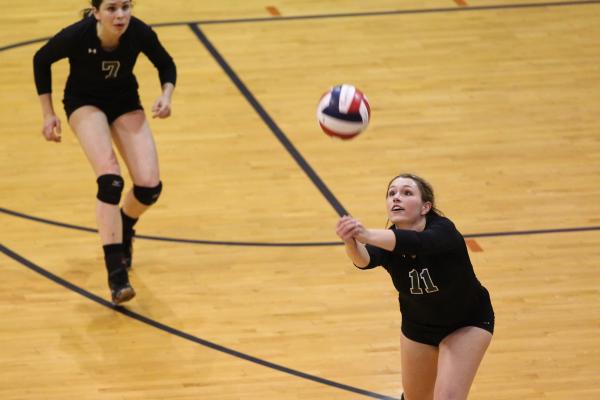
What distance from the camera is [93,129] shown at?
28.5 feet

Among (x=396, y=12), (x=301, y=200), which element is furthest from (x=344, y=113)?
(x=396, y=12)

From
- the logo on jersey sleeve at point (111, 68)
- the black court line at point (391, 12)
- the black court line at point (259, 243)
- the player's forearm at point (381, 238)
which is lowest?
the black court line at point (391, 12)

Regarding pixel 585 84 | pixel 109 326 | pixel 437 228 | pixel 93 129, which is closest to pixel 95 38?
pixel 93 129

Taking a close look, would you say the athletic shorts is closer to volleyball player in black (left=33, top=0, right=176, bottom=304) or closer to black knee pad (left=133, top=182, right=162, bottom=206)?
volleyball player in black (left=33, top=0, right=176, bottom=304)

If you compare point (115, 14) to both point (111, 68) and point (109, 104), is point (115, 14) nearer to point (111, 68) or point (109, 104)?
point (111, 68)

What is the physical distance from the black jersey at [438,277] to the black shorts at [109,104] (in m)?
2.80

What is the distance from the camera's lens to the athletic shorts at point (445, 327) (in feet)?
21.9

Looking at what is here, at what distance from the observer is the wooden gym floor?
8.13 metres

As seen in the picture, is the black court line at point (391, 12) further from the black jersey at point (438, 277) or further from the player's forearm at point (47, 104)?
the black jersey at point (438, 277)

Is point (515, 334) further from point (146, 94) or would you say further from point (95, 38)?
point (146, 94)

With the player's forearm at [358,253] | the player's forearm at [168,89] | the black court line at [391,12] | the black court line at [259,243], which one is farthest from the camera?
the black court line at [391,12]

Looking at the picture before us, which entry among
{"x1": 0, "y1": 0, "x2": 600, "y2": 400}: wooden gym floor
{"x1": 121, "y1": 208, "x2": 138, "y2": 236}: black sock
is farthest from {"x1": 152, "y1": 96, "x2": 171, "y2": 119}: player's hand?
{"x1": 0, "y1": 0, "x2": 600, "y2": 400}: wooden gym floor

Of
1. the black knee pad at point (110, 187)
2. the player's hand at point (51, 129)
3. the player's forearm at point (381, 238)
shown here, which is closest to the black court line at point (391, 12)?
the player's hand at point (51, 129)

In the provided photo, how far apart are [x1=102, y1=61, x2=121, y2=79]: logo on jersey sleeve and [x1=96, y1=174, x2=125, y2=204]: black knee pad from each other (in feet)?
2.13
